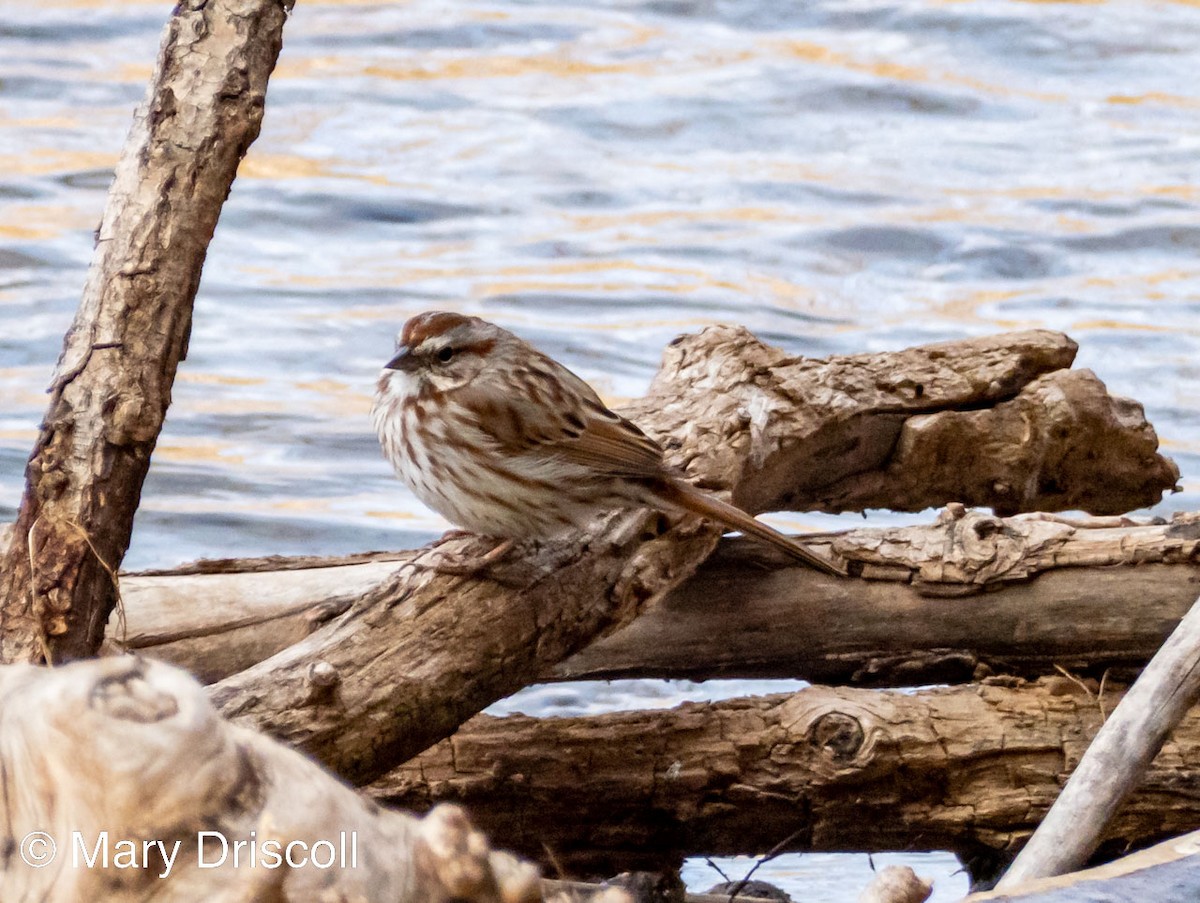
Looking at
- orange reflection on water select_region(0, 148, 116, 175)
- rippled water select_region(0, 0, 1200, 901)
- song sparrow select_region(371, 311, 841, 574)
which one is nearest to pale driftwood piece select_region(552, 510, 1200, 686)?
song sparrow select_region(371, 311, 841, 574)

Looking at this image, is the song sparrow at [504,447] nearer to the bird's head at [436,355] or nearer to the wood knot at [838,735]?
the bird's head at [436,355]

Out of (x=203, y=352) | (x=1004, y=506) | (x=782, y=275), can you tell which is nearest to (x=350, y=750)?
(x=1004, y=506)

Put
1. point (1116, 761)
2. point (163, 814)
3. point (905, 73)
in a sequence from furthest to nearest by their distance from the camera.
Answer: point (905, 73) < point (1116, 761) < point (163, 814)

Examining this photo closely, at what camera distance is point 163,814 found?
87.4 inches

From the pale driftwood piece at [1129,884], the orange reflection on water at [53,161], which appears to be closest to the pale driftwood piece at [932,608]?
the pale driftwood piece at [1129,884]

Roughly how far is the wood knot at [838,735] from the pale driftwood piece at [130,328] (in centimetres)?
160

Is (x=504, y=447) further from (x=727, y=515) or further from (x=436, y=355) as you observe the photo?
(x=727, y=515)

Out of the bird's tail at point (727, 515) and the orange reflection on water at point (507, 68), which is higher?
the orange reflection on water at point (507, 68)

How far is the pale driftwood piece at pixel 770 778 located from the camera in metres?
4.03

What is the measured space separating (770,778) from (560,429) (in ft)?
3.35

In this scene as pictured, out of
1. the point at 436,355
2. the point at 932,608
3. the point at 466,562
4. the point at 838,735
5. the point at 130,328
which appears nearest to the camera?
the point at 130,328

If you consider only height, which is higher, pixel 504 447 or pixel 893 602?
pixel 504 447

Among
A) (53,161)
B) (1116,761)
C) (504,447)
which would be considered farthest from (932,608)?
(53,161)

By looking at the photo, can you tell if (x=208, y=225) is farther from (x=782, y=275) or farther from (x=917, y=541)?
(x=782, y=275)
